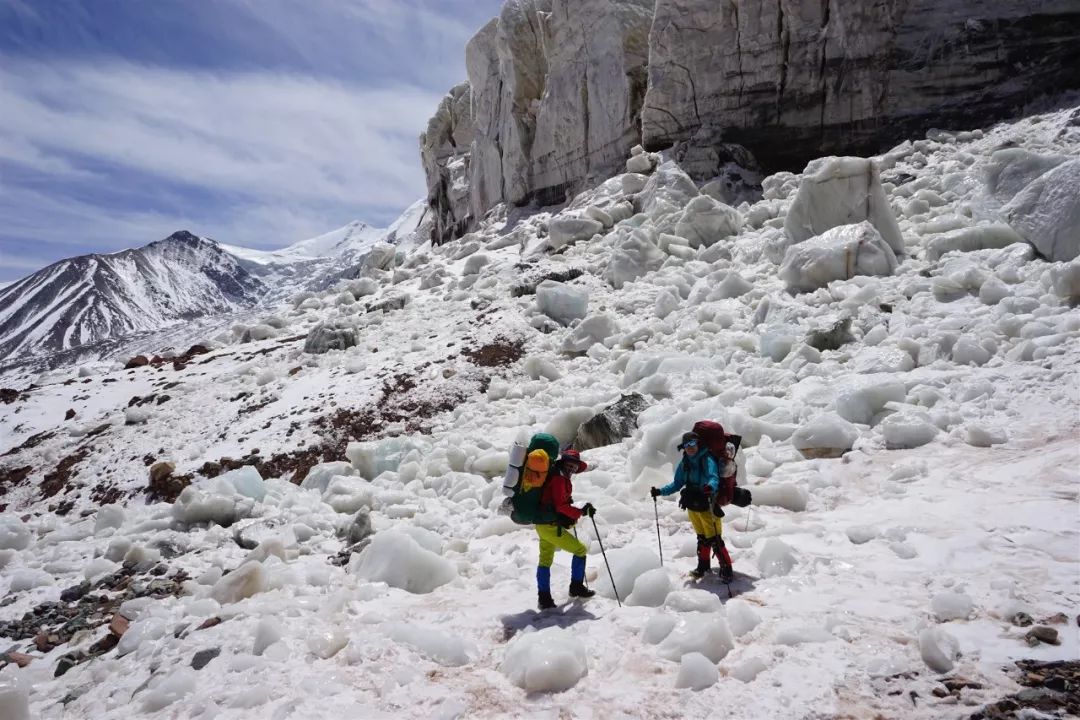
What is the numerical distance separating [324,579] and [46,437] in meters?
14.0

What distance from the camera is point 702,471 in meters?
5.31

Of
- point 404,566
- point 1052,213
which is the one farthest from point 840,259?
point 404,566

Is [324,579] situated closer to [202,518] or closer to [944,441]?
[202,518]

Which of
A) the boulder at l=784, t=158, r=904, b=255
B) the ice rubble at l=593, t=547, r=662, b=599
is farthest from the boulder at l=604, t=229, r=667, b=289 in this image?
the ice rubble at l=593, t=547, r=662, b=599

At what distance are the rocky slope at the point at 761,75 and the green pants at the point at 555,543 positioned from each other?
18371mm

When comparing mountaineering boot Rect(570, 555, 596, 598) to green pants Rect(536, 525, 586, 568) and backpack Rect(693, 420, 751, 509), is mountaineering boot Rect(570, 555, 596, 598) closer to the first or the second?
green pants Rect(536, 525, 586, 568)

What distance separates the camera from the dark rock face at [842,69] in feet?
58.0

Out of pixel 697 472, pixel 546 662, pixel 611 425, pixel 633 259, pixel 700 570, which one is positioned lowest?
pixel 546 662

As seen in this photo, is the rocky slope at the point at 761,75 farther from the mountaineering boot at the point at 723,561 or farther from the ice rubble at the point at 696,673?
the ice rubble at the point at 696,673

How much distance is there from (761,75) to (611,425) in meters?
17.4

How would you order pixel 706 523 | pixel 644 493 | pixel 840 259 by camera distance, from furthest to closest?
pixel 840 259 → pixel 644 493 → pixel 706 523

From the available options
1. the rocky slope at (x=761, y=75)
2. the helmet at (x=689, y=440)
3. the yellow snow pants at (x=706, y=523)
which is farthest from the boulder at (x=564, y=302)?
the yellow snow pants at (x=706, y=523)

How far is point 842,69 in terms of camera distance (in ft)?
64.1

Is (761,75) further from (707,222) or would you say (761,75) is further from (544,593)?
(544,593)
